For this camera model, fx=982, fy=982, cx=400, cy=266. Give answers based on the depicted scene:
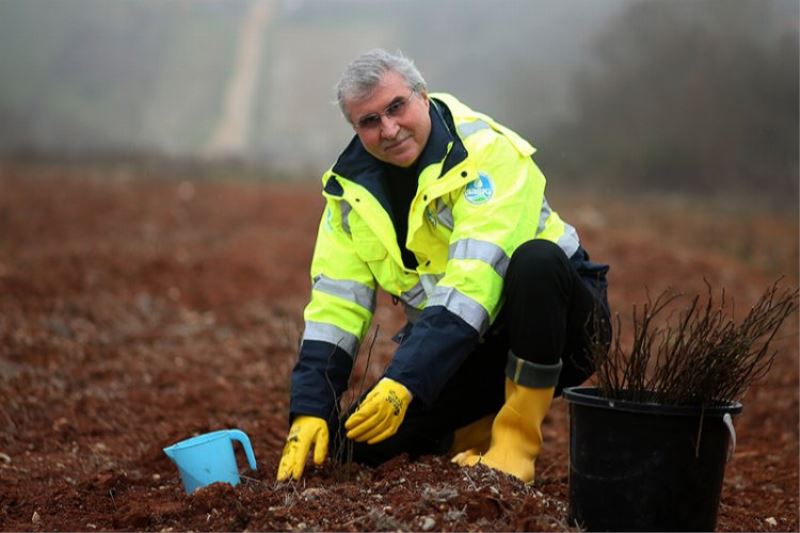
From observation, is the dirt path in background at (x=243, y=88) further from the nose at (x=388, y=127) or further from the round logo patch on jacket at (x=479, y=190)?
the round logo patch on jacket at (x=479, y=190)

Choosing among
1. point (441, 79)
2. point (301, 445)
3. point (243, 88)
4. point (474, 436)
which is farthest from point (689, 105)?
point (301, 445)

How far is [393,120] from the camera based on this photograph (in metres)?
3.08

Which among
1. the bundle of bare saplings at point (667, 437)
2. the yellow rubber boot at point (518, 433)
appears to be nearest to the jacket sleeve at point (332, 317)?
the yellow rubber boot at point (518, 433)

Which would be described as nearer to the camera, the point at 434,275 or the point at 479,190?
the point at 479,190

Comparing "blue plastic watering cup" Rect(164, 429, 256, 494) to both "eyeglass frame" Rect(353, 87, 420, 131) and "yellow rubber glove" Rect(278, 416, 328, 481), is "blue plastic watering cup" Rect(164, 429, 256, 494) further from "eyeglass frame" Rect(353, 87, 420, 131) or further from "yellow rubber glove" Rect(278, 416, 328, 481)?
"eyeglass frame" Rect(353, 87, 420, 131)

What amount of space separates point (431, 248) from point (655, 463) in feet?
3.47

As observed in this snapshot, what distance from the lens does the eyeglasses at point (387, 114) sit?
3070mm

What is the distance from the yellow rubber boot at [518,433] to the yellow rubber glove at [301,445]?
0.45 m

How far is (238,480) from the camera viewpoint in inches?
118

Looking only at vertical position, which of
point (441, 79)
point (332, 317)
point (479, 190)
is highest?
point (441, 79)

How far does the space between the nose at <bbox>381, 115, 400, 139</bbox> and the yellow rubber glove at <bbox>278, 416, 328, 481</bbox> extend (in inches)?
35.7

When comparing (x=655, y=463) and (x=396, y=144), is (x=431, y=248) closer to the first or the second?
(x=396, y=144)

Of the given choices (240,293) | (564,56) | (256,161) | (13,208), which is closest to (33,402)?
(240,293)

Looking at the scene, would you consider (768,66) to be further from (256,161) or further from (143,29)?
(143,29)
